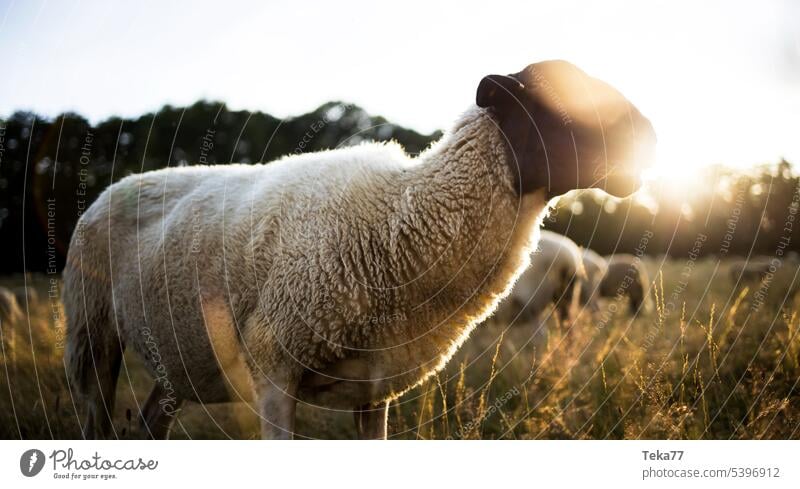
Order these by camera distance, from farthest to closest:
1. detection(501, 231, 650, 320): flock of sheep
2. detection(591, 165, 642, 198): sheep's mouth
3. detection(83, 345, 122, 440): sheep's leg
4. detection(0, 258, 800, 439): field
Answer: detection(501, 231, 650, 320): flock of sheep → detection(83, 345, 122, 440): sheep's leg → detection(0, 258, 800, 439): field → detection(591, 165, 642, 198): sheep's mouth

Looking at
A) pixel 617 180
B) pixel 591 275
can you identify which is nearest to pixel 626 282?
pixel 591 275

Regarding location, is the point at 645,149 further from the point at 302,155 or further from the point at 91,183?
the point at 91,183

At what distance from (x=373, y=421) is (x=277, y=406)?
647mm

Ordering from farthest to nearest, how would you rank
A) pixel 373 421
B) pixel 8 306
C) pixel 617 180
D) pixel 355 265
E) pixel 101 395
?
pixel 8 306 < pixel 101 395 < pixel 373 421 < pixel 617 180 < pixel 355 265

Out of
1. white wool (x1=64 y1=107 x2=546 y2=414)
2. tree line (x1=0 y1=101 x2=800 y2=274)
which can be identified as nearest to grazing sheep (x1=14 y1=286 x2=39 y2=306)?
tree line (x1=0 y1=101 x2=800 y2=274)

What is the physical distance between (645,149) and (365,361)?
5.67 feet

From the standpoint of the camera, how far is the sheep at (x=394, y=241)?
10.5 ft

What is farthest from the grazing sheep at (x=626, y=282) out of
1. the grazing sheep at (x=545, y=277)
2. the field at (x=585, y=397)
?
the field at (x=585, y=397)

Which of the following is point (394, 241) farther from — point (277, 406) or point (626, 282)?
point (626, 282)

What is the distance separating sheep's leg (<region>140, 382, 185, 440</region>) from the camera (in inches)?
178

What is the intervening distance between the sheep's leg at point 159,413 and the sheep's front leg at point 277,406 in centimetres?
150

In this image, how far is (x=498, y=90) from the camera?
3.22 metres

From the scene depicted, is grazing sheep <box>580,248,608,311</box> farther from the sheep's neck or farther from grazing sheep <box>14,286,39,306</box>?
grazing sheep <box>14,286,39,306</box>

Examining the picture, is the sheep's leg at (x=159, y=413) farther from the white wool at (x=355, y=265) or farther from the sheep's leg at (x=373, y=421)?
the sheep's leg at (x=373, y=421)
